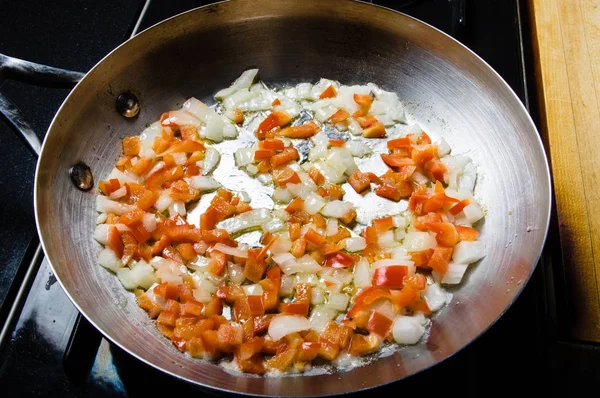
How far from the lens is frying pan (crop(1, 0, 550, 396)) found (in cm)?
118

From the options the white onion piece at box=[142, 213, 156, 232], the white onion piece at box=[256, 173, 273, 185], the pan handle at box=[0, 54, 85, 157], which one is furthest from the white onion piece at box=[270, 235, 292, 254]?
the pan handle at box=[0, 54, 85, 157]

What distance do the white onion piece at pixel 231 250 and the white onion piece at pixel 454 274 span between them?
1.67ft

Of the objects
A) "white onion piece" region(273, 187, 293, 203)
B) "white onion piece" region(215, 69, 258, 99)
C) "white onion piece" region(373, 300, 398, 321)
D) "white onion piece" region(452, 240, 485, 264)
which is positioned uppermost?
"white onion piece" region(215, 69, 258, 99)

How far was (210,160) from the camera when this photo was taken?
5.14 ft

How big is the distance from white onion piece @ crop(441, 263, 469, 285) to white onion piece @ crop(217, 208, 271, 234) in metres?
0.49

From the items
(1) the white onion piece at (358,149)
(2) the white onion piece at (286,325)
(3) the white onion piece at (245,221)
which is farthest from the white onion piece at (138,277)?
(1) the white onion piece at (358,149)

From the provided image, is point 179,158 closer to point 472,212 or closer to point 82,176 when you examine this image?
point 82,176

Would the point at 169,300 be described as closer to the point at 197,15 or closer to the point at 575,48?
the point at 197,15

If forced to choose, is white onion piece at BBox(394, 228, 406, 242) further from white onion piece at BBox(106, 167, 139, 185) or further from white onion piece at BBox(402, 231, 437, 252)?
white onion piece at BBox(106, 167, 139, 185)

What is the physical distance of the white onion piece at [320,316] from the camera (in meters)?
1.25

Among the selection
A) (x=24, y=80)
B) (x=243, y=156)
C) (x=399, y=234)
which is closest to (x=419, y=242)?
(x=399, y=234)

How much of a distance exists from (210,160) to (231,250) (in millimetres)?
351

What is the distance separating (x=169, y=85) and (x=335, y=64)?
0.56 meters

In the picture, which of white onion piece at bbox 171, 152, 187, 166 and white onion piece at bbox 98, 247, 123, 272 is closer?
white onion piece at bbox 98, 247, 123, 272
